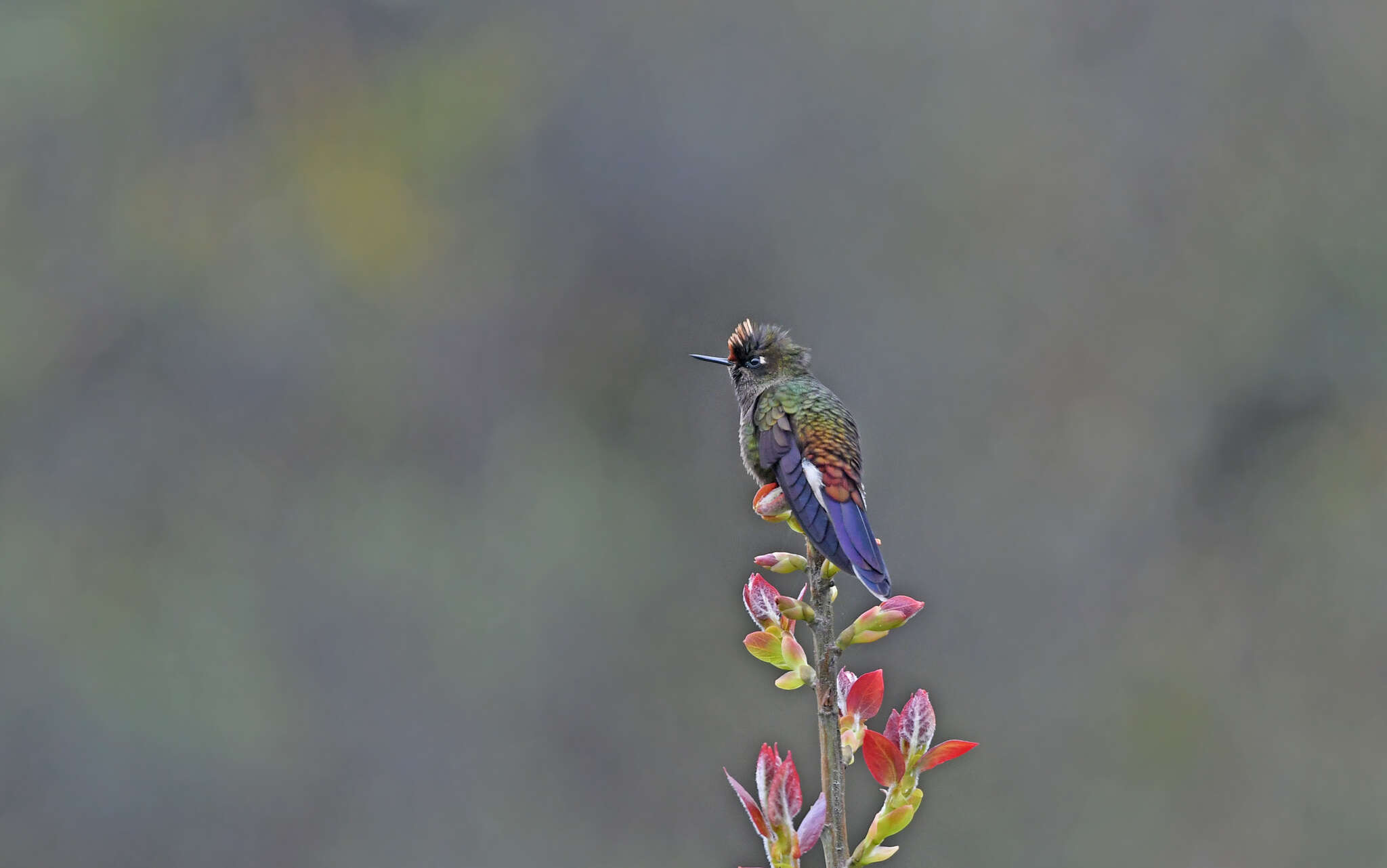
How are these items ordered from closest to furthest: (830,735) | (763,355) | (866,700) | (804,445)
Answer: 1. (830,735)
2. (866,700)
3. (804,445)
4. (763,355)

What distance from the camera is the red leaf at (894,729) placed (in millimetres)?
1060

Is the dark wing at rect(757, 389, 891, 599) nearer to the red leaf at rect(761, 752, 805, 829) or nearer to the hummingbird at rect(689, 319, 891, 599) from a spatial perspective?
the hummingbird at rect(689, 319, 891, 599)

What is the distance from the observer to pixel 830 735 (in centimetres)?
98

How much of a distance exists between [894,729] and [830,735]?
11 cm

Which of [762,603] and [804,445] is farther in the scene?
[804,445]

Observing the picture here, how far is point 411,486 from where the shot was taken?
7.82m

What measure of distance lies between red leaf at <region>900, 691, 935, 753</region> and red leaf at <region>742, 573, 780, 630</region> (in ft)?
0.41

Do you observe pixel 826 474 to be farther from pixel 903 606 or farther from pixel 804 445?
pixel 903 606

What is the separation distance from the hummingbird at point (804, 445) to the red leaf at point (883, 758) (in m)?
0.14

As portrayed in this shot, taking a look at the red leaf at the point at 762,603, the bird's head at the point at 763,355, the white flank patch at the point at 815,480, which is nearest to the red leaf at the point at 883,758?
the red leaf at the point at 762,603

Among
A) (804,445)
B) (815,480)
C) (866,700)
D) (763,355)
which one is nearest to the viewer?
(866,700)

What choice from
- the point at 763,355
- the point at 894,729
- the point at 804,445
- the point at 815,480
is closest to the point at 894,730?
the point at 894,729

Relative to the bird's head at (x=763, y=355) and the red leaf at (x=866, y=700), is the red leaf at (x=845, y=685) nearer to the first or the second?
the red leaf at (x=866, y=700)

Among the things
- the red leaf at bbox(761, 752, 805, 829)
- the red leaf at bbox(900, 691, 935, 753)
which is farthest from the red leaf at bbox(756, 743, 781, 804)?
the red leaf at bbox(900, 691, 935, 753)
